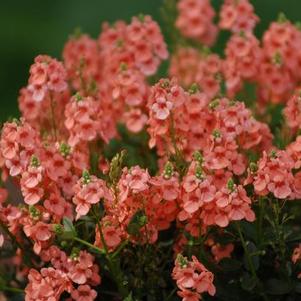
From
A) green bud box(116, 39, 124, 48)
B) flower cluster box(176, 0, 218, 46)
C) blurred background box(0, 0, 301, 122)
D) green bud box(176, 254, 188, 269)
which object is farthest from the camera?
blurred background box(0, 0, 301, 122)

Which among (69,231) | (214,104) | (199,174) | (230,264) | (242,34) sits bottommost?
(230,264)

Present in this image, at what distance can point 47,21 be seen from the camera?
6309 mm

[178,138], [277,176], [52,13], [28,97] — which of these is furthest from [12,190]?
[277,176]

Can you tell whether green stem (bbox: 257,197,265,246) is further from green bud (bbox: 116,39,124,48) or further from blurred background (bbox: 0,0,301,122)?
blurred background (bbox: 0,0,301,122)

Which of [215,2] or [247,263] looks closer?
[247,263]

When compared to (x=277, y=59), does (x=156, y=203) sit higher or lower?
lower

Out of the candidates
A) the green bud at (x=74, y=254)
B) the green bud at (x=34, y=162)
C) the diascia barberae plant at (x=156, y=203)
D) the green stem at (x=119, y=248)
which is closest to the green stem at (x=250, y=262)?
the diascia barberae plant at (x=156, y=203)

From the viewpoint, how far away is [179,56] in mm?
3523

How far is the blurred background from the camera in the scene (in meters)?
5.85

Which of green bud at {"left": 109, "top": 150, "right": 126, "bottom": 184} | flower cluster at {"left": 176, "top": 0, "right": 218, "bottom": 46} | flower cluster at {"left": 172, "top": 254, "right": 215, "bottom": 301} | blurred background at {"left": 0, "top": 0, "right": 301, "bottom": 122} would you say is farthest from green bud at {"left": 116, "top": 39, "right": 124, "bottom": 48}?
blurred background at {"left": 0, "top": 0, "right": 301, "bottom": 122}

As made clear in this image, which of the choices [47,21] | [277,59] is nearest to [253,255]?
[277,59]

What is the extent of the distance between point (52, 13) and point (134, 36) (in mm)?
3616

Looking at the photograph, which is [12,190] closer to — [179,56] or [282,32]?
[179,56]

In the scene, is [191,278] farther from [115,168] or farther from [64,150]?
[64,150]
